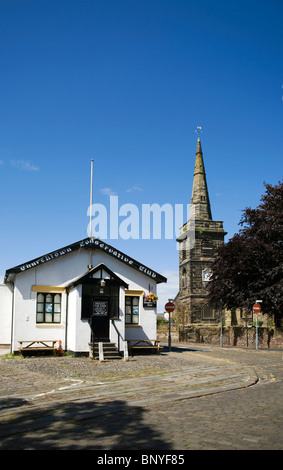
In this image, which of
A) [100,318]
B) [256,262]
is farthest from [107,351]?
[256,262]

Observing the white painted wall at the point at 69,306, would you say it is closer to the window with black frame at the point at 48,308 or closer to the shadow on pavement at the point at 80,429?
the window with black frame at the point at 48,308

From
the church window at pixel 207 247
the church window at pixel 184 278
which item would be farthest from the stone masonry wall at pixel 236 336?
the church window at pixel 184 278

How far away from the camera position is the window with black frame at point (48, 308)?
21.5m

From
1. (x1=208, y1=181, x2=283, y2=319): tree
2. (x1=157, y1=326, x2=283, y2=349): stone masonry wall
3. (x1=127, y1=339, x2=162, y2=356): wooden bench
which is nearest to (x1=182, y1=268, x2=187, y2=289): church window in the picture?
(x1=157, y1=326, x2=283, y2=349): stone masonry wall

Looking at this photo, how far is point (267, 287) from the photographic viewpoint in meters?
29.3

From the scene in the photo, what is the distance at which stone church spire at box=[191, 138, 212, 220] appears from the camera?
68.5m

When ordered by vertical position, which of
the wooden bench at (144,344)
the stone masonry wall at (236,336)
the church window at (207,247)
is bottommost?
the stone masonry wall at (236,336)

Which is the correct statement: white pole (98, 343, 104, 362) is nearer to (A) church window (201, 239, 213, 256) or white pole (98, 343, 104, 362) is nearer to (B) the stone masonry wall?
(B) the stone masonry wall

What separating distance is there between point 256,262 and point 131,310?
1134 cm

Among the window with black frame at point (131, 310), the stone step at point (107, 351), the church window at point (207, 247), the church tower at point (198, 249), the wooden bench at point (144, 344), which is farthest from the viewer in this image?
the church window at point (207, 247)

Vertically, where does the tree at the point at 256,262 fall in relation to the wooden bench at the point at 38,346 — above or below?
above

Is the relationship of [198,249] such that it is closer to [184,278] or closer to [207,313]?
[184,278]

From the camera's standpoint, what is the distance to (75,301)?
2053 cm
